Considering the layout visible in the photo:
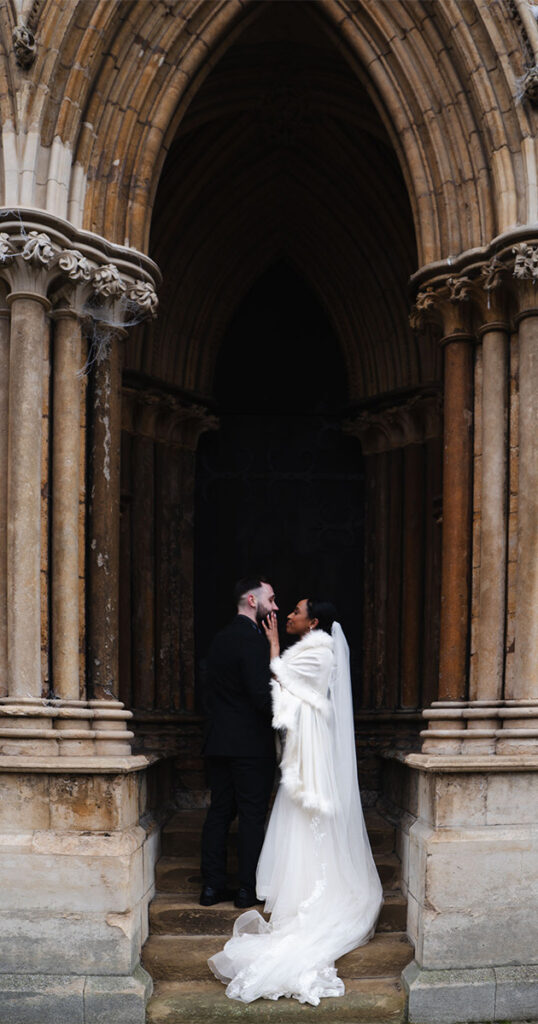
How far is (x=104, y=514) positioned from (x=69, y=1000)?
2357 mm

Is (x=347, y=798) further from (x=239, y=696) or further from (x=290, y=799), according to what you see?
(x=239, y=696)

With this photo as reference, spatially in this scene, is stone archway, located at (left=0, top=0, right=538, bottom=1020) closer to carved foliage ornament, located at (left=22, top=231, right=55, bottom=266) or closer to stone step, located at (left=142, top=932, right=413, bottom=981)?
carved foliage ornament, located at (left=22, top=231, right=55, bottom=266)

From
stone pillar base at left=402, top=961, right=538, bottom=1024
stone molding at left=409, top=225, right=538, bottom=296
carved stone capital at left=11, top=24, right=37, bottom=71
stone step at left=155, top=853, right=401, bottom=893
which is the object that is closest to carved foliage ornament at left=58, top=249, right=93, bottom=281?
carved stone capital at left=11, top=24, right=37, bottom=71

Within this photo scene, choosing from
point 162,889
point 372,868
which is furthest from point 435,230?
point 162,889

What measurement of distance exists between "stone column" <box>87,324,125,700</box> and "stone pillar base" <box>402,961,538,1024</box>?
81.0 inches

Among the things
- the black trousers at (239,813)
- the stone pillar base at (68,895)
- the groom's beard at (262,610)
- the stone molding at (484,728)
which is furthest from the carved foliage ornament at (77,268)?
the stone molding at (484,728)

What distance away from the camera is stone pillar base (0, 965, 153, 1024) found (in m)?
5.25

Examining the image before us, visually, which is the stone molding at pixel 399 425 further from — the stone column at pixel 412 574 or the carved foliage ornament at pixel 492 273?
the carved foliage ornament at pixel 492 273

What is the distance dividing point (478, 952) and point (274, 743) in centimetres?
149

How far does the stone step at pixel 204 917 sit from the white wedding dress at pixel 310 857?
0.19 meters

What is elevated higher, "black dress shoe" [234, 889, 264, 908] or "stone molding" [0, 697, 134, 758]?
"stone molding" [0, 697, 134, 758]

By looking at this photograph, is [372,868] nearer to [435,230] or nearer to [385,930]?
[385,930]

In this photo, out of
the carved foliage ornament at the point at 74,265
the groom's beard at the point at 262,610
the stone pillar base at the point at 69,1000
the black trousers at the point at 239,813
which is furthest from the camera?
the groom's beard at the point at 262,610

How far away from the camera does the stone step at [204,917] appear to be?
231 inches
